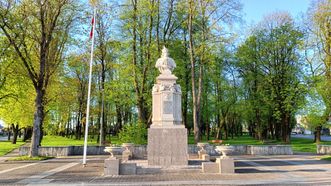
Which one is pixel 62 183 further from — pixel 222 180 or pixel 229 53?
pixel 229 53

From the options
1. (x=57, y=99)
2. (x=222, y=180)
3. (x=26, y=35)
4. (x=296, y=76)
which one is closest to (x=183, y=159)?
(x=222, y=180)

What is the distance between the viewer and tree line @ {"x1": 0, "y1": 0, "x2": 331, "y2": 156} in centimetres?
2158

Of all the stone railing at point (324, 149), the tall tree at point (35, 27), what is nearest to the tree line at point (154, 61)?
the tall tree at point (35, 27)

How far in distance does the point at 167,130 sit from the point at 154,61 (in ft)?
48.4

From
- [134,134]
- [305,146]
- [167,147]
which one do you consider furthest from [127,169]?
[305,146]

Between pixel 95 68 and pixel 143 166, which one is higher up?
pixel 95 68

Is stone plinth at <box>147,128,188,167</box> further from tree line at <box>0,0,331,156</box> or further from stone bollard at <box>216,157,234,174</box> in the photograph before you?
tree line at <box>0,0,331,156</box>

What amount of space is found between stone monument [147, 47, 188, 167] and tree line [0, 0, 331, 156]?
991 cm

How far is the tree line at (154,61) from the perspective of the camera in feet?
70.8

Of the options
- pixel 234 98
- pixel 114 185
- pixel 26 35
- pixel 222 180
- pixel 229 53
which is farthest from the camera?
pixel 234 98

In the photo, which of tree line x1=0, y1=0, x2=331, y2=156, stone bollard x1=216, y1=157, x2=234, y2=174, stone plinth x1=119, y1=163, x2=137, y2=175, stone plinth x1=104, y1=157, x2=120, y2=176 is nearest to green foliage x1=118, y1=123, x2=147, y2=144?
tree line x1=0, y1=0, x2=331, y2=156

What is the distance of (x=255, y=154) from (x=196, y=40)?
1165 cm

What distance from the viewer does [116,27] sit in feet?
95.3

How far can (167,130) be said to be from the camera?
13.7 m
